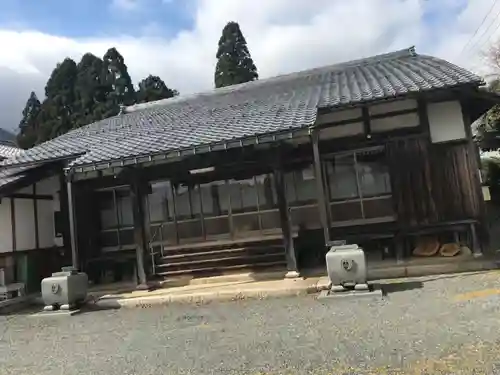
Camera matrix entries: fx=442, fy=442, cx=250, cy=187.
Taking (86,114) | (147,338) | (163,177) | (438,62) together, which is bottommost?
(147,338)

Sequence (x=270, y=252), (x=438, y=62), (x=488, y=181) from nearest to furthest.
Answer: (x=270, y=252) < (x=438, y=62) < (x=488, y=181)

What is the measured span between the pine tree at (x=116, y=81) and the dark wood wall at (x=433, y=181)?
20975 mm

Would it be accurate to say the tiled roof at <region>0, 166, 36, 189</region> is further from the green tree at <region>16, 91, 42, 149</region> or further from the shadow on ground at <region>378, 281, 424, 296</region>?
the green tree at <region>16, 91, 42, 149</region>

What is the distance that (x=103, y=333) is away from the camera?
6.88 metres

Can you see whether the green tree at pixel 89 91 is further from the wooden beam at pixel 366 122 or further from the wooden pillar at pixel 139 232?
the wooden beam at pixel 366 122

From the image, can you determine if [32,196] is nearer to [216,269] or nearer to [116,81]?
[216,269]

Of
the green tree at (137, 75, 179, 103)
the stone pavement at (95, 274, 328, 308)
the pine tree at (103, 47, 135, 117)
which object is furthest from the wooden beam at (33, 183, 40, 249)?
the green tree at (137, 75, 179, 103)

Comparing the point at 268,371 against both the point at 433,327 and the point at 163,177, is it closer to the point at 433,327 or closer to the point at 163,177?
the point at 433,327

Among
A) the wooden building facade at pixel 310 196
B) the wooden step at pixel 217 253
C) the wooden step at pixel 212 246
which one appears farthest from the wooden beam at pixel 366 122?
the wooden step at pixel 217 253

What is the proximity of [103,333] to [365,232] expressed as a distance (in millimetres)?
6348

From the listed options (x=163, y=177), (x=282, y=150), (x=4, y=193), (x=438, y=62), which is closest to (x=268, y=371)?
(x=282, y=150)

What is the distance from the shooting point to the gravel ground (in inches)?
170

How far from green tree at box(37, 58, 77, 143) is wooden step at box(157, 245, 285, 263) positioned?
1781 centimetres

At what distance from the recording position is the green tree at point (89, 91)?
26.7 metres
